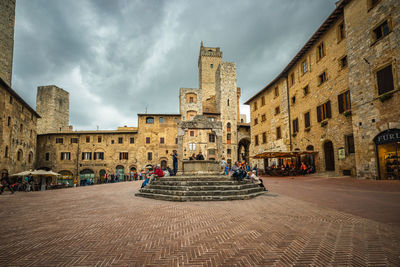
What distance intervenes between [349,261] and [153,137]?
35.5 m

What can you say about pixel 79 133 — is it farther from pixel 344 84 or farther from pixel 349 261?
pixel 349 261

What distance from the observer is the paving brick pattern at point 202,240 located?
3.28 m

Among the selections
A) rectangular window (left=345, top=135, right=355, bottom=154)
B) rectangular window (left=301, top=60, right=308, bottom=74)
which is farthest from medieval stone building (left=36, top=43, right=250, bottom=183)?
rectangular window (left=345, top=135, right=355, bottom=154)

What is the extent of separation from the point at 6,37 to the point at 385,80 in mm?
36691

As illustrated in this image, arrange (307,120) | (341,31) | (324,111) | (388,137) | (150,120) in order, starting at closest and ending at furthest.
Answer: (388,137) → (341,31) → (324,111) → (307,120) → (150,120)

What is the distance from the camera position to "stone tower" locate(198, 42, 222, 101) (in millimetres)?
54562

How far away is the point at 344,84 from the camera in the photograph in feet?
55.2

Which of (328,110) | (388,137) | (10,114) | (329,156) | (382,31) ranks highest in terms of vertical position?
(382,31)

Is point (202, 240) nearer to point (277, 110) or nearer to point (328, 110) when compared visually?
point (328, 110)

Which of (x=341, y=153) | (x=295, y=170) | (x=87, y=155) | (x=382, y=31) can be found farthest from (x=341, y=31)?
(x=87, y=155)

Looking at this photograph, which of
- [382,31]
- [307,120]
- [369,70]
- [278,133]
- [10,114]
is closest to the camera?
[382,31]

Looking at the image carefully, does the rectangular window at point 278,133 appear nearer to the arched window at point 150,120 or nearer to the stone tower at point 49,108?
the arched window at point 150,120

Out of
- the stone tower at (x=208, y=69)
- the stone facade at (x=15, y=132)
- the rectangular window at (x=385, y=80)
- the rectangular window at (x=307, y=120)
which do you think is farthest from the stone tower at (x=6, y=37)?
the stone tower at (x=208, y=69)

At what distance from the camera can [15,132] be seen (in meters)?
25.4
